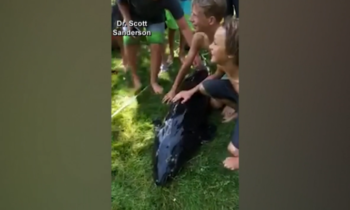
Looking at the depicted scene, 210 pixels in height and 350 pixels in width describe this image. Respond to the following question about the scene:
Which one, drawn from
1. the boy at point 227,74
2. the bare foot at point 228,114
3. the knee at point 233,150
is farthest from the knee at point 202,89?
the knee at point 233,150

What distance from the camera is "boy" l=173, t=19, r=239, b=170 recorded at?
1.72m

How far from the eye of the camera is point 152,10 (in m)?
1.76

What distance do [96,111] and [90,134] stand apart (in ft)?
0.31

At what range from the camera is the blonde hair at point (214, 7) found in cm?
174

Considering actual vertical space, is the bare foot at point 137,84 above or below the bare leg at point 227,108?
above

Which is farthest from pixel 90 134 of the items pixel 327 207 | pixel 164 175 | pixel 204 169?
pixel 327 207

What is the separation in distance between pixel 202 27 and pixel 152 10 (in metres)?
0.21

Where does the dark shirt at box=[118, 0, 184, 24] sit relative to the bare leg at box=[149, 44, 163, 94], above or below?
above

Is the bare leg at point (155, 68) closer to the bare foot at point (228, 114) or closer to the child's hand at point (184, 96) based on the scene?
the child's hand at point (184, 96)

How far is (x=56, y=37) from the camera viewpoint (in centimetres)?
174

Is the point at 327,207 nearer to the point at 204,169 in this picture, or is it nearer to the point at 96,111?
the point at 204,169

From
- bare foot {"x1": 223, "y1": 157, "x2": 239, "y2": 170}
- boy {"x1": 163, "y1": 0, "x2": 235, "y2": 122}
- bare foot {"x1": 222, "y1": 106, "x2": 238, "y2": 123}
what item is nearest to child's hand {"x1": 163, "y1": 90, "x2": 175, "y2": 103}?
boy {"x1": 163, "y1": 0, "x2": 235, "y2": 122}

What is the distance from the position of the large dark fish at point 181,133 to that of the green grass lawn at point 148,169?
0.03 metres

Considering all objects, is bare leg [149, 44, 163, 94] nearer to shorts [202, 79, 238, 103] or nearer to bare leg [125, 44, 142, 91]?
bare leg [125, 44, 142, 91]
